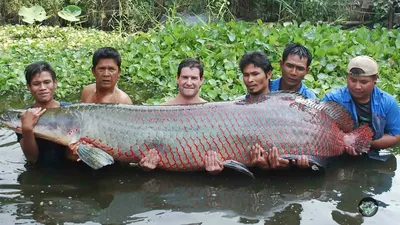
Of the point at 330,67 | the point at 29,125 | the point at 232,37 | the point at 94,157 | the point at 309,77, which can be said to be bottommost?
the point at 94,157

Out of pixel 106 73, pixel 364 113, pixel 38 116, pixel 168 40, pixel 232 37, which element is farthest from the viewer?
pixel 168 40

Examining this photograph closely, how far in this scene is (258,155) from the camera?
420 cm

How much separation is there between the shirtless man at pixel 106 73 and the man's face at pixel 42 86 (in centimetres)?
65

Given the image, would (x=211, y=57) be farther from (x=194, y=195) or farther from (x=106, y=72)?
(x=194, y=195)

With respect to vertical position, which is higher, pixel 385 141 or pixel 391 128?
pixel 391 128

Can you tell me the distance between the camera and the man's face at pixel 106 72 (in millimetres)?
5098

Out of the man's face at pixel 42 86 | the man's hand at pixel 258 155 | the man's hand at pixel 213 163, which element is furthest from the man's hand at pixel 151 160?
the man's face at pixel 42 86

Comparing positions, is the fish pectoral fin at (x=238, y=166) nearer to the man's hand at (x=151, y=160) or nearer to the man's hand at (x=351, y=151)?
the man's hand at (x=151, y=160)

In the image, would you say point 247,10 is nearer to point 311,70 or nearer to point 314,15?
point 314,15

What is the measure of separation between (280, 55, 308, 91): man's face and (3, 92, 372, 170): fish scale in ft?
1.94

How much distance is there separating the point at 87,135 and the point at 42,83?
2.13ft

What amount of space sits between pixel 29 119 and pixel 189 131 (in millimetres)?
1312

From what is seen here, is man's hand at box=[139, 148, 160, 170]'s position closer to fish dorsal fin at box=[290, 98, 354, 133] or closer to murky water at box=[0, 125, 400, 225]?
murky water at box=[0, 125, 400, 225]

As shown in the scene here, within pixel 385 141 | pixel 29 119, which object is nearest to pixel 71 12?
pixel 29 119
